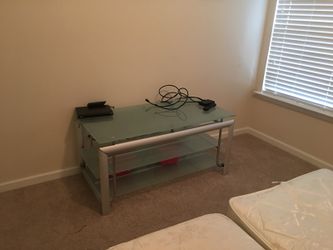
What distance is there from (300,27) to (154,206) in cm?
199

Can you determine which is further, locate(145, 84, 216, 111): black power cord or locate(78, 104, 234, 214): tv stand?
locate(145, 84, 216, 111): black power cord

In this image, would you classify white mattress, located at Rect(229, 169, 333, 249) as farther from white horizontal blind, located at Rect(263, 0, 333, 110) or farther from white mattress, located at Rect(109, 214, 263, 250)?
white horizontal blind, located at Rect(263, 0, 333, 110)

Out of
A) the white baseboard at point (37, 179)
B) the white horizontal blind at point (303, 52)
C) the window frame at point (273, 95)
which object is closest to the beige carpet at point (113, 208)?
the white baseboard at point (37, 179)

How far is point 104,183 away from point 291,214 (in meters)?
1.06

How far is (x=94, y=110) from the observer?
6.78 feet

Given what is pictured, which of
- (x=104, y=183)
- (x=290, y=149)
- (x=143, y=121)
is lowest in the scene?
(x=290, y=149)

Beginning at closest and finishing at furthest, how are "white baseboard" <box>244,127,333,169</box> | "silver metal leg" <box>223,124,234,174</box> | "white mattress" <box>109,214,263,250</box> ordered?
"white mattress" <box>109,214,263,250</box> → "silver metal leg" <box>223,124,234,174</box> → "white baseboard" <box>244,127,333,169</box>

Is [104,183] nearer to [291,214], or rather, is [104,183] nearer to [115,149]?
[115,149]

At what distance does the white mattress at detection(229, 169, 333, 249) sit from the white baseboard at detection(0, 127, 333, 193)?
3.88ft

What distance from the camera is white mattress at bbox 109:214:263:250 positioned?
105 centimetres

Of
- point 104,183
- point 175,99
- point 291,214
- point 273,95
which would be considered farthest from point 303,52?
point 104,183

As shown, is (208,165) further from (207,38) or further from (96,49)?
(96,49)

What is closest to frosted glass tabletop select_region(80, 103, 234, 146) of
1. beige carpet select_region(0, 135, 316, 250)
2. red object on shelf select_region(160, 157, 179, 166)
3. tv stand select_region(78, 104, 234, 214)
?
tv stand select_region(78, 104, 234, 214)

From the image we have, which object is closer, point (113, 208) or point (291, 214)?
point (291, 214)
